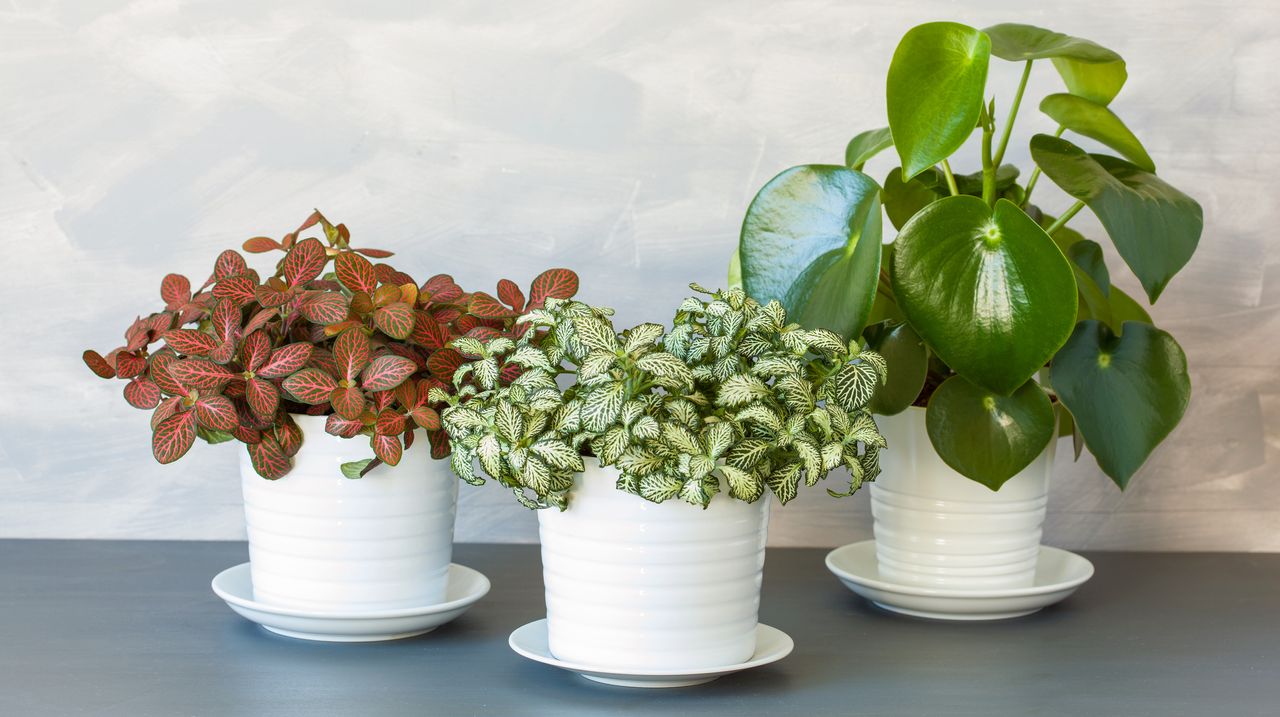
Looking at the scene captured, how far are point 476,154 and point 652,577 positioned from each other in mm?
686

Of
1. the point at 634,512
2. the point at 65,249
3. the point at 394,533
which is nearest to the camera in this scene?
the point at 634,512

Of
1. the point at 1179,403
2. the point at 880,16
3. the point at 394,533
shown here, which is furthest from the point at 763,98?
the point at 394,533

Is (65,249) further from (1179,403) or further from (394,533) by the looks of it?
(1179,403)

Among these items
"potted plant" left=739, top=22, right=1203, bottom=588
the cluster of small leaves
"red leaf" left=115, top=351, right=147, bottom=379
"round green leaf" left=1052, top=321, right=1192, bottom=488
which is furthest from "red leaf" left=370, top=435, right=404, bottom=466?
"round green leaf" left=1052, top=321, right=1192, bottom=488

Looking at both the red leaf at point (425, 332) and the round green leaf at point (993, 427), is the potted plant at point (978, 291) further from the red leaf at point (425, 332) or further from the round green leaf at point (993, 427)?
the red leaf at point (425, 332)

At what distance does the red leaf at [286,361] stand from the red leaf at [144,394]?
0.32ft

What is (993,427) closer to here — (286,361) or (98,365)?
(286,361)

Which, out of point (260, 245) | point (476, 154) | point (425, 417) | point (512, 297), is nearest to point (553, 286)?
point (512, 297)

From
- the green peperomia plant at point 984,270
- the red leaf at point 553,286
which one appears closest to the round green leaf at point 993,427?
the green peperomia plant at point 984,270

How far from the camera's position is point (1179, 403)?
1018 mm

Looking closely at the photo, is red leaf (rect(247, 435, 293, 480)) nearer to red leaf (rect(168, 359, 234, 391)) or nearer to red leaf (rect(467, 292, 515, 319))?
red leaf (rect(168, 359, 234, 391))

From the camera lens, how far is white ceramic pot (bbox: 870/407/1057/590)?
1068 mm

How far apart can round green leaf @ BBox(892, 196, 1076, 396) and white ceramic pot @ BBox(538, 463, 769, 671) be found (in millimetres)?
211

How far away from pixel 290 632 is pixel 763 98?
790mm
